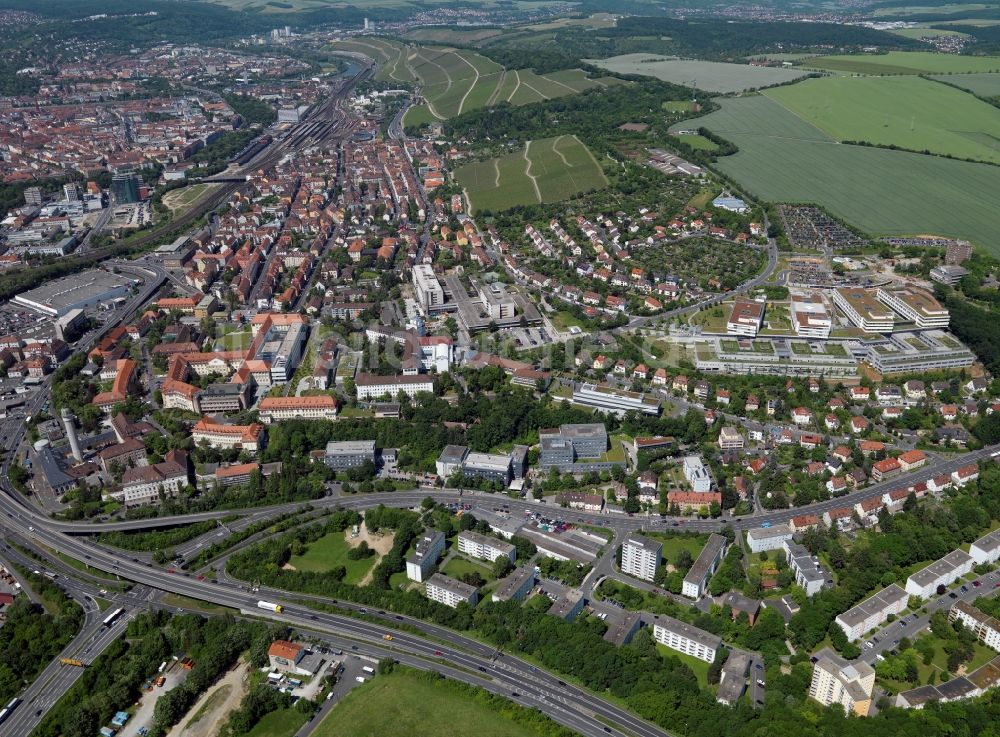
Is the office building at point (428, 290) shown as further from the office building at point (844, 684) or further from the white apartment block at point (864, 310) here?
the office building at point (844, 684)

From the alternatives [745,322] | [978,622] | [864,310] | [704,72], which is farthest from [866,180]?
[978,622]

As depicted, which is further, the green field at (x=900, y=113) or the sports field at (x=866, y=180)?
the green field at (x=900, y=113)

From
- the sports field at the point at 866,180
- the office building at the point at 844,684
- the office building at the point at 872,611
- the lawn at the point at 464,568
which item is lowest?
the lawn at the point at 464,568

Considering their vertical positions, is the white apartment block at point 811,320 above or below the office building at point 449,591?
above

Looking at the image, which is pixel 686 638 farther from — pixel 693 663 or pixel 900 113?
pixel 900 113

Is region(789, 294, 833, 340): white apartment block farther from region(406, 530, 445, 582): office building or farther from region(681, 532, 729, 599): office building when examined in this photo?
region(406, 530, 445, 582): office building

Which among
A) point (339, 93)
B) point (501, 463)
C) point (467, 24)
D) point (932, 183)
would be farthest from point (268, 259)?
point (467, 24)

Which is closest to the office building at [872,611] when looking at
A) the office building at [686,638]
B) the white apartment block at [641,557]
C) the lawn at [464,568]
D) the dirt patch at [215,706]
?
the office building at [686,638]
